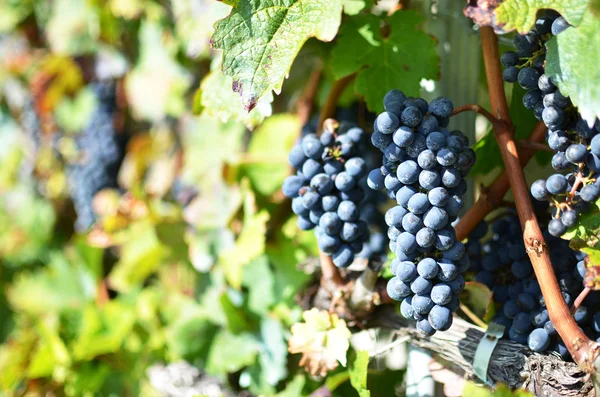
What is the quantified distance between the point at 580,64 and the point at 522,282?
13.0 inches

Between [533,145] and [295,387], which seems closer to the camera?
[533,145]

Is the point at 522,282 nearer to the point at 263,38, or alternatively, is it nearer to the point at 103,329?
the point at 263,38

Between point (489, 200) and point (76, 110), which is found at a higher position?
point (489, 200)

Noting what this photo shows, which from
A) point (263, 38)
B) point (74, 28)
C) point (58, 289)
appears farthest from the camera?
point (74, 28)

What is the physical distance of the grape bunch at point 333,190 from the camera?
85 centimetres

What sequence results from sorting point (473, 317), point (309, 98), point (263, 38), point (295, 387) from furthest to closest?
1. point (309, 98)
2. point (295, 387)
3. point (473, 317)
4. point (263, 38)

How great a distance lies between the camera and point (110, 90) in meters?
1.90

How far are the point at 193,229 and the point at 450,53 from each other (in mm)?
757

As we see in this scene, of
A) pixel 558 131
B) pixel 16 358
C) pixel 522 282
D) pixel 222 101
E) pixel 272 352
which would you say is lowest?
pixel 16 358

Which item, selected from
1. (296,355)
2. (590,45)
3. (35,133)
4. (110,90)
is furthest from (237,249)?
(35,133)

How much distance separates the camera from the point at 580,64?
601 millimetres

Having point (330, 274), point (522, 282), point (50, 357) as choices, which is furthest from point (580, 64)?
point (50, 357)

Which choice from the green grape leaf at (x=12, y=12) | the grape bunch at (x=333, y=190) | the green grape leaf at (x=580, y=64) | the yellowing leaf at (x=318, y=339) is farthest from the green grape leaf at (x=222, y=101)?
the green grape leaf at (x=12, y=12)

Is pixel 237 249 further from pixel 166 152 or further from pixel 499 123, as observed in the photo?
pixel 166 152
